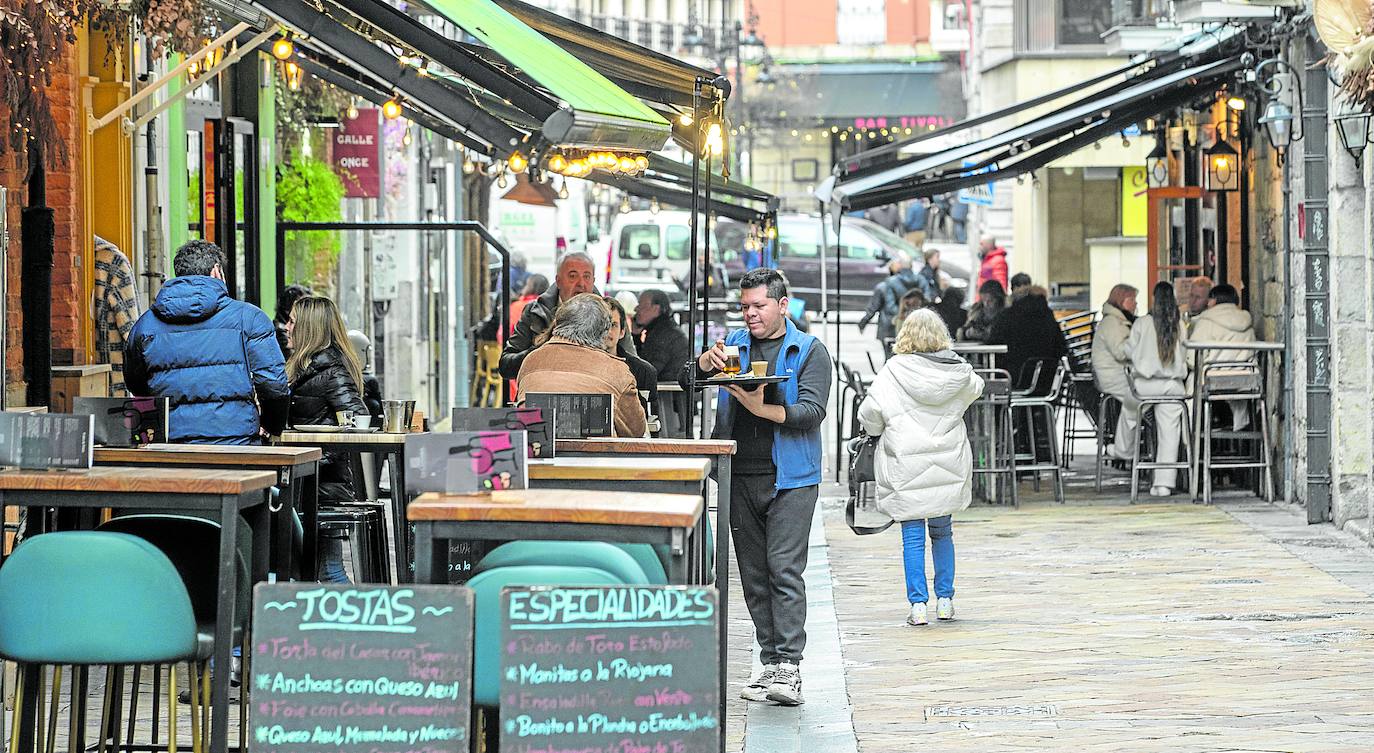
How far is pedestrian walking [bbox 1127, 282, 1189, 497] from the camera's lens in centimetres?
1538

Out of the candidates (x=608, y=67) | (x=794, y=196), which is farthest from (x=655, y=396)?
(x=794, y=196)

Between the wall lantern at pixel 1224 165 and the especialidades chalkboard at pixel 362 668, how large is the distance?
12.6 m

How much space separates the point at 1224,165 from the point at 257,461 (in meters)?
11.4

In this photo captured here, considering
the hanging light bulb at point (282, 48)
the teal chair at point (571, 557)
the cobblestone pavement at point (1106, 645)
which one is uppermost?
the hanging light bulb at point (282, 48)

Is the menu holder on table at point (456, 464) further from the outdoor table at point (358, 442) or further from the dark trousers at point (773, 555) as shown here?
the outdoor table at point (358, 442)

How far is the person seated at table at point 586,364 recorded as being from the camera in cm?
884

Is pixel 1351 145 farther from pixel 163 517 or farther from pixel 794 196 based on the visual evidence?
pixel 794 196

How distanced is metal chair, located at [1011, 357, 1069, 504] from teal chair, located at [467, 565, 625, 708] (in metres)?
10.1

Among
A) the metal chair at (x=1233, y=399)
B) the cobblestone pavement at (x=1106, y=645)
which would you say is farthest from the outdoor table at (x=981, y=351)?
the metal chair at (x=1233, y=399)

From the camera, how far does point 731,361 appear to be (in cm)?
796

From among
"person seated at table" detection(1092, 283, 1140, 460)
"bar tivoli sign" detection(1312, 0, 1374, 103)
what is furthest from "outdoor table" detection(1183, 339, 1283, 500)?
"bar tivoli sign" detection(1312, 0, 1374, 103)

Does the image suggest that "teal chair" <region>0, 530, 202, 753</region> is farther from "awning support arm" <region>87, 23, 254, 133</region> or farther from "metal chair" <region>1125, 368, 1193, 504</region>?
"metal chair" <region>1125, 368, 1193, 504</region>

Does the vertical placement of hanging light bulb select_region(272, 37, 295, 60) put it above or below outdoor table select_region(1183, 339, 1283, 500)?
above

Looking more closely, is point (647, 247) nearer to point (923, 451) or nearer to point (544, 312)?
point (544, 312)
